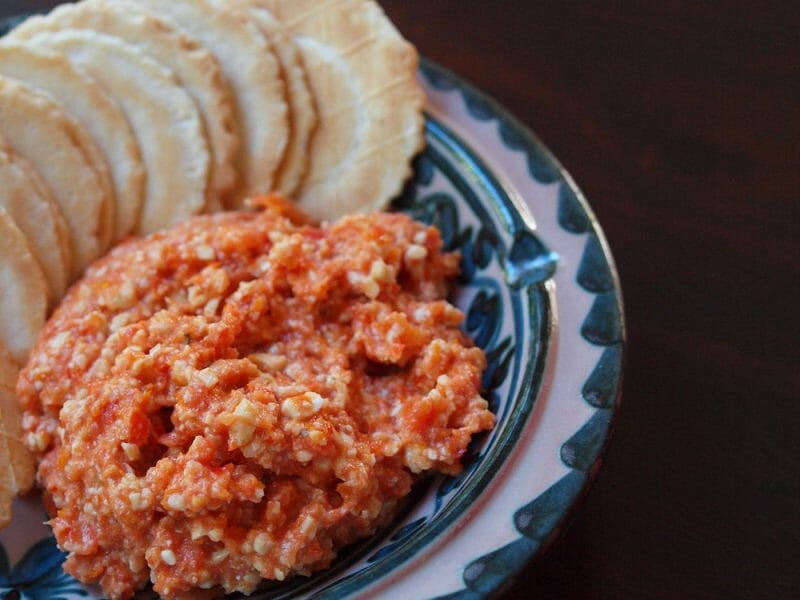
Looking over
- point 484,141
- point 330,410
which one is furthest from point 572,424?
point 484,141

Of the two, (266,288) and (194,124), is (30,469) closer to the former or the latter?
(266,288)

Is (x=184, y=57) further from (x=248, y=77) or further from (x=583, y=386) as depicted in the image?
(x=583, y=386)

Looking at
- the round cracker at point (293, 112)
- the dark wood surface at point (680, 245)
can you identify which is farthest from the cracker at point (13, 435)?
the dark wood surface at point (680, 245)

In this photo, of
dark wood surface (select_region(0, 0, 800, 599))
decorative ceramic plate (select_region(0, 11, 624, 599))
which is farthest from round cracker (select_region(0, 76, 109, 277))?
dark wood surface (select_region(0, 0, 800, 599))

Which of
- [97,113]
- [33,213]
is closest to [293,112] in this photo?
[97,113]

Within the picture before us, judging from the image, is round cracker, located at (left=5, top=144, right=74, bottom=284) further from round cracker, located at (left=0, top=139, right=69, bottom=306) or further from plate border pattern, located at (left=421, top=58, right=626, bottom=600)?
plate border pattern, located at (left=421, top=58, right=626, bottom=600)
